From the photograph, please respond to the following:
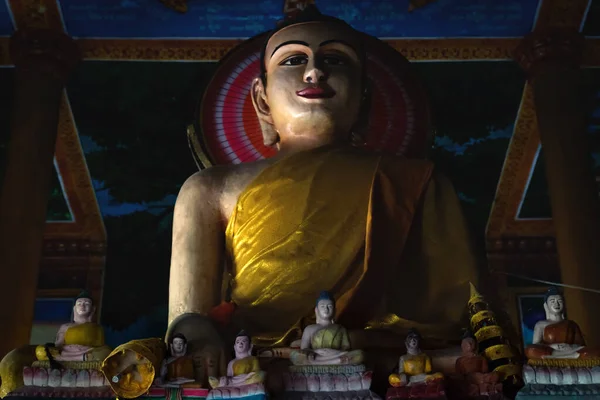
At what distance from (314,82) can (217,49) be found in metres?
3.31

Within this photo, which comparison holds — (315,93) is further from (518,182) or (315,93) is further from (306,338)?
(518,182)

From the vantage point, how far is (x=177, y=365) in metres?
3.00

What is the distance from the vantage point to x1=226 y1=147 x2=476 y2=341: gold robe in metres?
3.84

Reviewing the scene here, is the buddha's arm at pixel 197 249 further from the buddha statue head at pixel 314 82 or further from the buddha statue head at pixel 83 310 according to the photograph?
the buddha statue head at pixel 83 310

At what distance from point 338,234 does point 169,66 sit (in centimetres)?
424

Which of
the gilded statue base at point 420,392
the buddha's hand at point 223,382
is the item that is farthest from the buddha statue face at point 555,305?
the buddha's hand at point 223,382

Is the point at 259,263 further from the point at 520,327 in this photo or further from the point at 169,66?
the point at 520,327

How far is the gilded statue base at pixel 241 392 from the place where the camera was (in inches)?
110

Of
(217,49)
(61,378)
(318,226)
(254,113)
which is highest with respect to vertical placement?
(217,49)

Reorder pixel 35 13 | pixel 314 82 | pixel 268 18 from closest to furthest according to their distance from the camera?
pixel 314 82
pixel 35 13
pixel 268 18

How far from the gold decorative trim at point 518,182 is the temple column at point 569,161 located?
1.37ft

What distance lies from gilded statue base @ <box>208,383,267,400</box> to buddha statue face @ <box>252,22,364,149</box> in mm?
2110

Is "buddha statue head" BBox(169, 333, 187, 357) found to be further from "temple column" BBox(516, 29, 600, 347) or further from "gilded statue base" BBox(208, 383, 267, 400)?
"temple column" BBox(516, 29, 600, 347)

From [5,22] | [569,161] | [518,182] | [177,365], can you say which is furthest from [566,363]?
[518,182]
